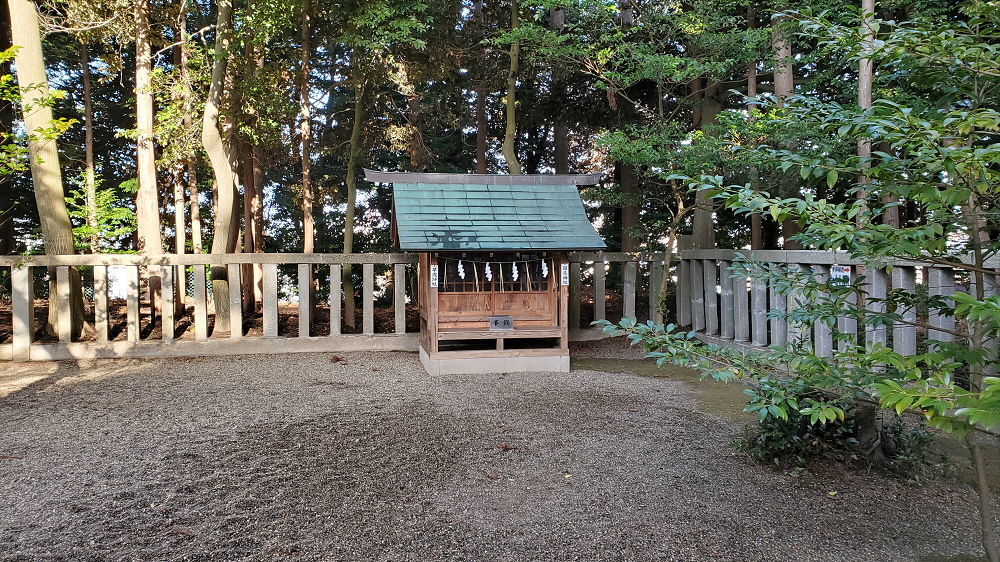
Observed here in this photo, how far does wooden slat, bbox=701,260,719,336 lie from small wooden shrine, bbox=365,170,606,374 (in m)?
2.86

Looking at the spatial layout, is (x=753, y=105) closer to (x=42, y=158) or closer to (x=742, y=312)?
(x=742, y=312)

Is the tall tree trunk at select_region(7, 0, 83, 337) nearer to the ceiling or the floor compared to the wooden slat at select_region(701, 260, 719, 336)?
nearer to the ceiling

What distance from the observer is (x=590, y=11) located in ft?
30.5

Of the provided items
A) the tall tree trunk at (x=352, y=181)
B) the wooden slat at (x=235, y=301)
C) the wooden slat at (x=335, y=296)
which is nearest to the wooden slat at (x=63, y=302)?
the wooden slat at (x=235, y=301)

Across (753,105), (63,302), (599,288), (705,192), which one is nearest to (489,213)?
(599,288)

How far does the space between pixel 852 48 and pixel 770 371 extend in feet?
5.25

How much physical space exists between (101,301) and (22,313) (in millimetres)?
1041

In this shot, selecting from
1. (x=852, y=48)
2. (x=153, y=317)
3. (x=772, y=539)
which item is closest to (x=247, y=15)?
(x=153, y=317)

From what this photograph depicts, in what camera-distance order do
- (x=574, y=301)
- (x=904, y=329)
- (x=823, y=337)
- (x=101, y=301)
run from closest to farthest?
(x=904, y=329)
(x=823, y=337)
(x=101, y=301)
(x=574, y=301)

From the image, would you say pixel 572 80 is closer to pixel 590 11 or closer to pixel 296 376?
pixel 590 11

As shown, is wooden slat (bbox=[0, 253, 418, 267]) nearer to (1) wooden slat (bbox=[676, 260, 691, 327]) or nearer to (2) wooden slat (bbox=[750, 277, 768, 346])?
(1) wooden slat (bbox=[676, 260, 691, 327])

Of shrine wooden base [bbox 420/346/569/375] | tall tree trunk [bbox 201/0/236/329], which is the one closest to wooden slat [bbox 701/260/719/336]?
shrine wooden base [bbox 420/346/569/375]

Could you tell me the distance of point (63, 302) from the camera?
8883mm

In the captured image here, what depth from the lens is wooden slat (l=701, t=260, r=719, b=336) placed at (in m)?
9.94
